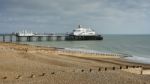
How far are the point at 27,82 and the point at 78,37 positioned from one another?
9222 cm

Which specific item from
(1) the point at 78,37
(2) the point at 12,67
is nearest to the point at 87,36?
(1) the point at 78,37

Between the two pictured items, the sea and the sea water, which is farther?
the sea water

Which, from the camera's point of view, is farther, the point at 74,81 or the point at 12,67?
the point at 12,67

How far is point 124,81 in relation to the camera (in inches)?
595

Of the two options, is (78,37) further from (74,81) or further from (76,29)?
(74,81)

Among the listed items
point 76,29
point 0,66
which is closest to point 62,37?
point 76,29

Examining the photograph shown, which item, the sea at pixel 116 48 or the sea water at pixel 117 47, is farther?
the sea water at pixel 117 47

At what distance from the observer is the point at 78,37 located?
10625cm

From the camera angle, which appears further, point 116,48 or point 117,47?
point 117,47

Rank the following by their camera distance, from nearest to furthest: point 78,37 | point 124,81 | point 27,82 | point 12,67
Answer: point 27,82 < point 124,81 < point 12,67 < point 78,37

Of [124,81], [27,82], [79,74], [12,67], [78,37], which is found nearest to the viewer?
[27,82]

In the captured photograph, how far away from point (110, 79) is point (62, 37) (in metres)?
93.0

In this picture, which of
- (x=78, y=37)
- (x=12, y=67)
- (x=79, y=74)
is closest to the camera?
(x=79, y=74)

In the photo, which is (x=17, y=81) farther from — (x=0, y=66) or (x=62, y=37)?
(x=62, y=37)
